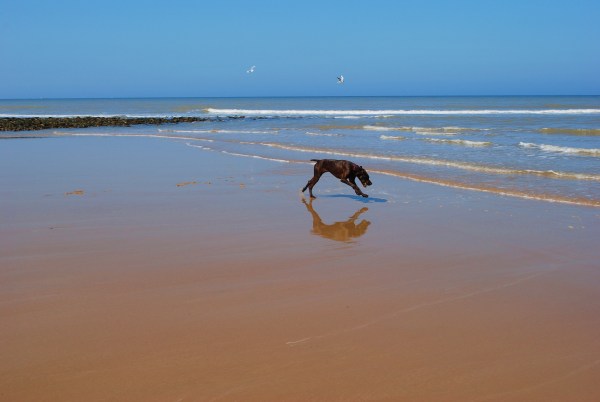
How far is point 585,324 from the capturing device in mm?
4328

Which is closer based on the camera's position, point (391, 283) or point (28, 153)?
point (391, 283)

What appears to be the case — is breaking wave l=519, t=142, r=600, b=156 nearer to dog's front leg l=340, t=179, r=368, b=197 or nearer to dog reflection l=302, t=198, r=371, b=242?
dog's front leg l=340, t=179, r=368, b=197

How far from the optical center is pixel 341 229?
779 cm

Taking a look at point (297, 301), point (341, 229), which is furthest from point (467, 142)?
point (297, 301)

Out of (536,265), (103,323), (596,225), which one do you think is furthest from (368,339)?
(596,225)

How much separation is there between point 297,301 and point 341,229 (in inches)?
121

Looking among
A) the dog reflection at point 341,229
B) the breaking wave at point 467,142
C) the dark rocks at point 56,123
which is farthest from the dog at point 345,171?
the dark rocks at point 56,123

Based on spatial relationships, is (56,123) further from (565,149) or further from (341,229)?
(341,229)

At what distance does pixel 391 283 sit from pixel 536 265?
1.56 m

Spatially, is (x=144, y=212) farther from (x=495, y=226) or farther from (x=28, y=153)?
(x=28, y=153)

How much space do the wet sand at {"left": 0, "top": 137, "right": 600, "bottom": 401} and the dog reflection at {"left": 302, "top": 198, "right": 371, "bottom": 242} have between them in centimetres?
4

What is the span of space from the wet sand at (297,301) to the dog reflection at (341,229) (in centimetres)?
4

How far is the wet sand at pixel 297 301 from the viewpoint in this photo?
3.48 metres

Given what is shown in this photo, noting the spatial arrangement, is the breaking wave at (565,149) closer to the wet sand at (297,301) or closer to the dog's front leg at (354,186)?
the wet sand at (297,301)
